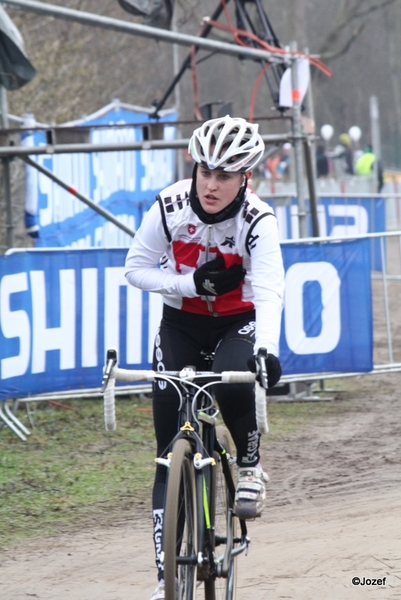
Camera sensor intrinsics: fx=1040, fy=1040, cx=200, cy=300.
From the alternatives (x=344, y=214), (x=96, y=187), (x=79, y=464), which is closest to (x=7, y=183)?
(x=79, y=464)

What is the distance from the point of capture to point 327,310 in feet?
29.8

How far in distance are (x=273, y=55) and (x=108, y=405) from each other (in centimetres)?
617

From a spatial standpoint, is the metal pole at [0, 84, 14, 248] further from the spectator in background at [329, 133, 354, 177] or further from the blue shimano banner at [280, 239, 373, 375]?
the spectator in background at [329, 133, 354, 177]

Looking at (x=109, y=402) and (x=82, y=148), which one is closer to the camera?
(x=109, y=402)

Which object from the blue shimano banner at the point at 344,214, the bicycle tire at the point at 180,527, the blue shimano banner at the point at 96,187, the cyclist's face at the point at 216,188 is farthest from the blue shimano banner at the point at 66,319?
Answer: the blue shimano banner at the point at 344,214

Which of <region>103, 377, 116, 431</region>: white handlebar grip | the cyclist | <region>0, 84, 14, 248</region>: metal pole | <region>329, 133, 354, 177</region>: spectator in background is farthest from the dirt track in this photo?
<region>329, 133, 354, 177</region>: spectator in background

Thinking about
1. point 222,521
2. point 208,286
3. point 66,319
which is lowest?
point 222,521

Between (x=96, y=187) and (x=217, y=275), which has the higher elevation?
(x=96, y=187)

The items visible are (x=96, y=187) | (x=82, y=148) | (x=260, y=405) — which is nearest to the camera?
(x=260, y=405)

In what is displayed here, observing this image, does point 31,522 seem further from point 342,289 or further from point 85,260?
point 342,289

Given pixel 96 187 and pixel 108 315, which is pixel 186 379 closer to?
pixel 108 315

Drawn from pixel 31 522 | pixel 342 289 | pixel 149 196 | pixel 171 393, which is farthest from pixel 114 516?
pixel 149 196

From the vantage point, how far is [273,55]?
31.1 ft

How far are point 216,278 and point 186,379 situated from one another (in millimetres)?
510
